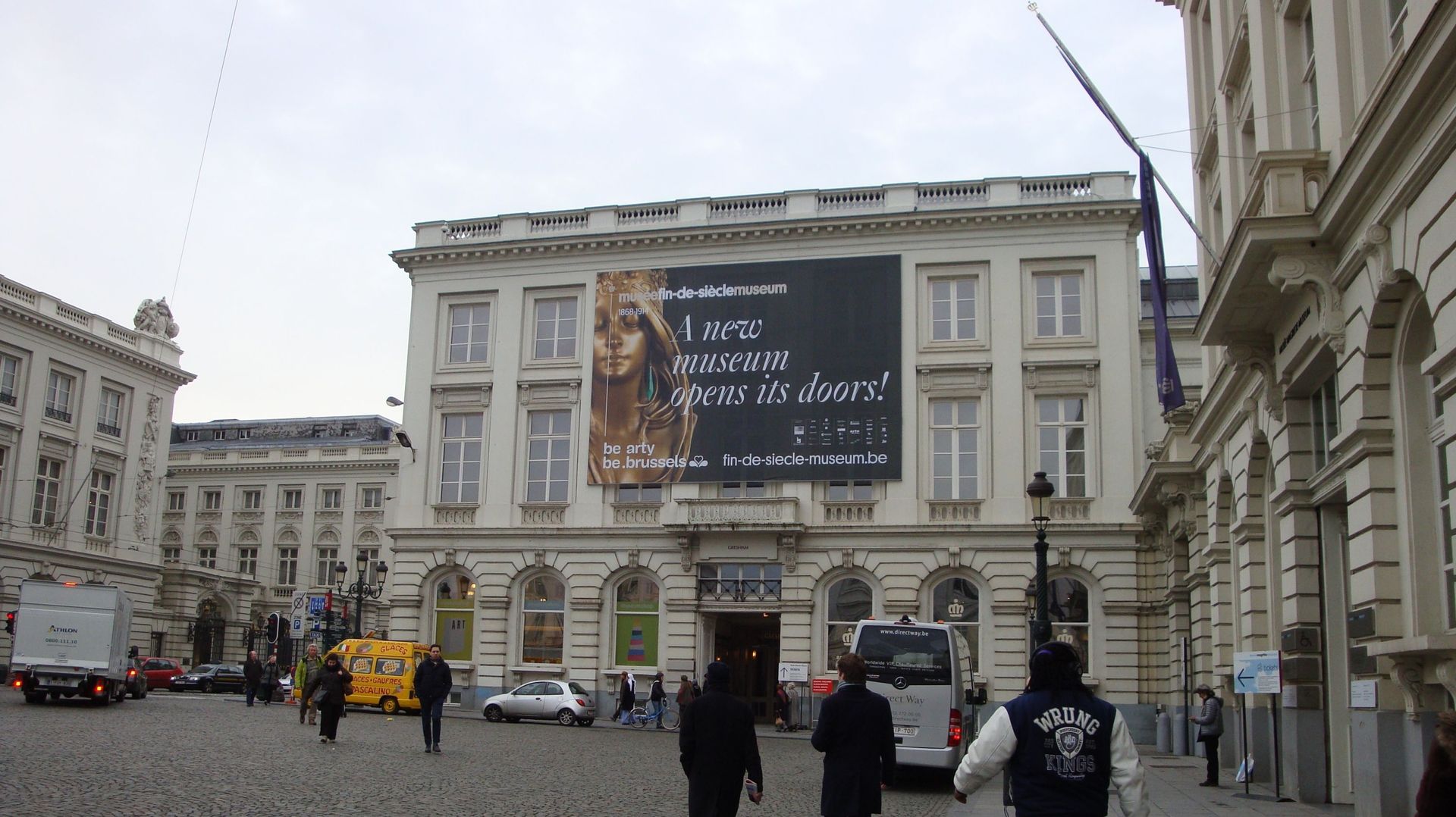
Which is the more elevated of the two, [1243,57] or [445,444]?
[1243,57]

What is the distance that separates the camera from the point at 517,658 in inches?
1724

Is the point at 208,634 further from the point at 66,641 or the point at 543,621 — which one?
the point at 66,641

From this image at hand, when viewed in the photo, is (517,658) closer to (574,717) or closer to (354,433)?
(574,717)

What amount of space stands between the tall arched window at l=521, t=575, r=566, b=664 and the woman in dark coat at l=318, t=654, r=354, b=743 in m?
19.3

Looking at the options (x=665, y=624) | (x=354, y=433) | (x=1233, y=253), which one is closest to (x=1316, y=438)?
(x=1233, y=253)

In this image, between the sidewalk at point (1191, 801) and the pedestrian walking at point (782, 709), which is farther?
the pedestrian walking at point (782, 709)

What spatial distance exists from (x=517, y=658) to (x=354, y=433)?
48960 millimetres

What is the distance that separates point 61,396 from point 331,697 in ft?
140

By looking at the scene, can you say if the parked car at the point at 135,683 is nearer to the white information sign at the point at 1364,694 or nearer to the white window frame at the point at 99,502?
the white window frame at the point at 99,502

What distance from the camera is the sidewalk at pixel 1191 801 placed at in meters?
16.9

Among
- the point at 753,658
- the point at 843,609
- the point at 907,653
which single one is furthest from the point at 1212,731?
the point at 753,658

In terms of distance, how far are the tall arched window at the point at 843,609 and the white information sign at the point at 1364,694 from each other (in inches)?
1051

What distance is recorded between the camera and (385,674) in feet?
129

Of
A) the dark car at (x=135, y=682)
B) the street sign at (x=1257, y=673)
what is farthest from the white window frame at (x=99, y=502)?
the street sign at (x=1257, y=673)
